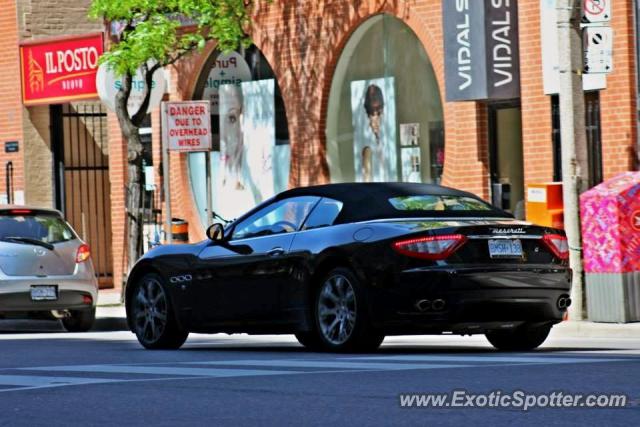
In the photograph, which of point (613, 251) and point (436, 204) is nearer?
point (436, 204)

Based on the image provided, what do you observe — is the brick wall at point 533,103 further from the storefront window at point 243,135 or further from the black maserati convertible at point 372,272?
the black maserati convertible at point 372,272

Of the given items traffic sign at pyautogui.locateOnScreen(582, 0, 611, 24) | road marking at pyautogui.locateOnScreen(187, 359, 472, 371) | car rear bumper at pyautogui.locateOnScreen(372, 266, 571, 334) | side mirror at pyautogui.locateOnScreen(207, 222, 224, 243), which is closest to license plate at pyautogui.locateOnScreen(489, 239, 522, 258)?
car rear bumper at pyautogui.locateOnScreen(372, 266, 571, 334)

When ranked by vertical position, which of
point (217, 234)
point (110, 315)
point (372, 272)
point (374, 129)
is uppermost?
point (374, 129)

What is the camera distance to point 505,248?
13.3 metres

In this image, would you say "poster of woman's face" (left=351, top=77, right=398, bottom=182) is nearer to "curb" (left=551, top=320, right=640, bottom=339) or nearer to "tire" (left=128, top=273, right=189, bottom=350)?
"curb" (left=551, top=320, right=640, bottom=339)

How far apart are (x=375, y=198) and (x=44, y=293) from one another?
725cm

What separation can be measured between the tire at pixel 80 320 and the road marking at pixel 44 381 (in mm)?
8936

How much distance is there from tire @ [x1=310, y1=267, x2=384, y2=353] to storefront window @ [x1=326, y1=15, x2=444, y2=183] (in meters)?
10.1

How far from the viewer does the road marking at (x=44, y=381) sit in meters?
11.2

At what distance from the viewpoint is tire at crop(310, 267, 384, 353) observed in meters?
13.3

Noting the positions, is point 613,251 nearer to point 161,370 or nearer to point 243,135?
point 161,370

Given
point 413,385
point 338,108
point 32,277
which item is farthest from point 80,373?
→ point 338,108

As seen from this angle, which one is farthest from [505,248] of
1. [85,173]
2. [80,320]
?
[85,173]

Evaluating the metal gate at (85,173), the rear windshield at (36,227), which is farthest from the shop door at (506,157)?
the metal gate at (85,173)
